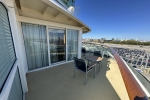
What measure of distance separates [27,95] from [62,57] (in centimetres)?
222

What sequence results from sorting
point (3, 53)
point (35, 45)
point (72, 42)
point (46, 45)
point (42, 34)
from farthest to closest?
point (72, 42)
point (46, 45)
point (42, 34)
point (35, 45)
point (3, 53)

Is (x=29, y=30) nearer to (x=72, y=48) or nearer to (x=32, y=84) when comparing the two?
(x=32, y=84)

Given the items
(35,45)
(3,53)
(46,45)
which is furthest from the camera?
(46,45)

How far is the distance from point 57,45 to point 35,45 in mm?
995

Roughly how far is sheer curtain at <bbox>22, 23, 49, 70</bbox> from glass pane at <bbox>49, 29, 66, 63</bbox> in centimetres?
30

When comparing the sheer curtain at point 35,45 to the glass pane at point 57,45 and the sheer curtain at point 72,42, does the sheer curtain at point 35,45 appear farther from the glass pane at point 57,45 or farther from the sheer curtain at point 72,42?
the sheer curtain at point 72,42

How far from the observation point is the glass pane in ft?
10.3

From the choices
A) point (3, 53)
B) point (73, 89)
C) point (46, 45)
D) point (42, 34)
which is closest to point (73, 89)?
point (73, 89)

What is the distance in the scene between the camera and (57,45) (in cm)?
338

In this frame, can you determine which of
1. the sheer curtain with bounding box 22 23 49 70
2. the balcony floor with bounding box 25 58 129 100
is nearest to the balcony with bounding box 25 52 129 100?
the balcony floor with bounding box 25 58 129 100

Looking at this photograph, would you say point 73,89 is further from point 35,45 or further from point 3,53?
point 35,45

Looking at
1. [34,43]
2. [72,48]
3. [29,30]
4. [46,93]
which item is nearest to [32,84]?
[46,93]

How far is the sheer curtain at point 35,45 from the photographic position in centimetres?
249

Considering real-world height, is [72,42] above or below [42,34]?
below
